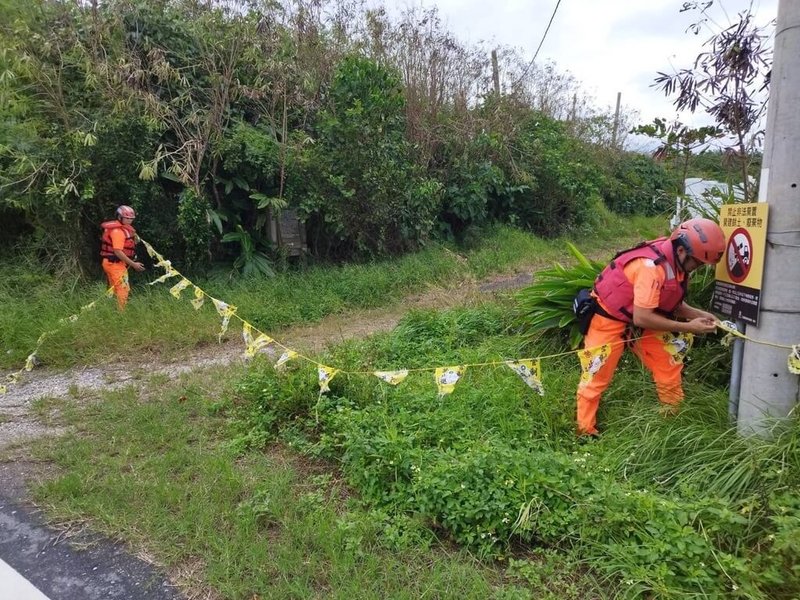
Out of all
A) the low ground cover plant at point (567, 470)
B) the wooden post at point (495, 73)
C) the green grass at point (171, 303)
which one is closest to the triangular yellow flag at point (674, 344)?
the low ground cover plant at point (567, 470)

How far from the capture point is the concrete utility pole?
259cm

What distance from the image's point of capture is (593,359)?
348cm

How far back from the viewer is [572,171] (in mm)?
12953

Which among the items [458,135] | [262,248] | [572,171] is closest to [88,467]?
[262,248]

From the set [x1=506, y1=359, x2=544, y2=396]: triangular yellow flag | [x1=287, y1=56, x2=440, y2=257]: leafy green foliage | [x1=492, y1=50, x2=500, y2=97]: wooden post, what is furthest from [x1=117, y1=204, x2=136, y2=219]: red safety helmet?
[x1=492, y1=50, x2=500, y2=97]: wooden post

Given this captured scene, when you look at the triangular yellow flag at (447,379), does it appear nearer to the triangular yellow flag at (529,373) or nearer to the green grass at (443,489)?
the green grass at (443,489)

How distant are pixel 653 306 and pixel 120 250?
624 cm

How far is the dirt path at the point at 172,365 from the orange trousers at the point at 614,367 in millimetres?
2637

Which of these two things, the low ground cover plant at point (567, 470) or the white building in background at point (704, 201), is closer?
the low ground cover plant at point (567, 470)

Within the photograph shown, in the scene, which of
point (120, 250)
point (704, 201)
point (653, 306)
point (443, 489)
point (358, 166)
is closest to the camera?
point (443, 489)

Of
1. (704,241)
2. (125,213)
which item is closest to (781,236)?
(704,241)

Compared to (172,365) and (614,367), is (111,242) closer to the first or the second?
(172,365)

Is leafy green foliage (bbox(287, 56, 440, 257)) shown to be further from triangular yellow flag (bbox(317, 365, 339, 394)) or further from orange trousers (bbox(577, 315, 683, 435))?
orange trousers (bbox(577, 315, 683, 435))

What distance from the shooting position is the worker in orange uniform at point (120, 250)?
6754mm
